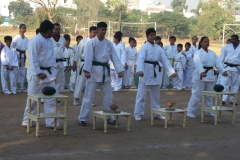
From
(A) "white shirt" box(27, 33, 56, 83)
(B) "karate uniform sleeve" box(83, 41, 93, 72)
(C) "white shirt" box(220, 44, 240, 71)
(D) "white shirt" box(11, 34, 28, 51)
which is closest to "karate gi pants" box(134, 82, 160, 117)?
(B) "karate uniform sleeve" box(83, 41, 93, 72)

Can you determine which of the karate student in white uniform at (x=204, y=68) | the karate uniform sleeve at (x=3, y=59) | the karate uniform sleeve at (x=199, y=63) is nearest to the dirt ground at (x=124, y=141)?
the karate student in white uniform at (x=204, y=68)

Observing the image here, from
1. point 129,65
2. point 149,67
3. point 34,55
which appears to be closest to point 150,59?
point 149,67

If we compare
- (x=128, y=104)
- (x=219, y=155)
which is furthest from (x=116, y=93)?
(x=219, y=155)

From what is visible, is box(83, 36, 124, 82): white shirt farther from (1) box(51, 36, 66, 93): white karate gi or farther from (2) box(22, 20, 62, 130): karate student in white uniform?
(1) box(51, 36, 66, 93): white karate gi

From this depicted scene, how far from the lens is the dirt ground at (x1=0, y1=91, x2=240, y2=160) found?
22.2 ft

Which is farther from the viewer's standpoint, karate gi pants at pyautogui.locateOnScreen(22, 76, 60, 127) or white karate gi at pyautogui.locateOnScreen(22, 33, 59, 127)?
karate gi pants at pyautogui.locateOnScreen(22, 76, 60, 127)

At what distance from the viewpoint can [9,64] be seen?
45.2ft

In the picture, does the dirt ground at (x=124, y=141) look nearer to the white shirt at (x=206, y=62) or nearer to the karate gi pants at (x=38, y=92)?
the karate gi pants at (x=38, y=92)

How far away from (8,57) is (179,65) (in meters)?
6.18

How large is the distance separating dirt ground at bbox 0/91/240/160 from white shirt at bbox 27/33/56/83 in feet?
3.50

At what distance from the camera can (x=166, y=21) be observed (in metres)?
45.3

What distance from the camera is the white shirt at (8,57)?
1359cm

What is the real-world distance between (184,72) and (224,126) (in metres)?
7.54

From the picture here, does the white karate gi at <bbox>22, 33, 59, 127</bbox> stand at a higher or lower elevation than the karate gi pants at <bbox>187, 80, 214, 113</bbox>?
higher
